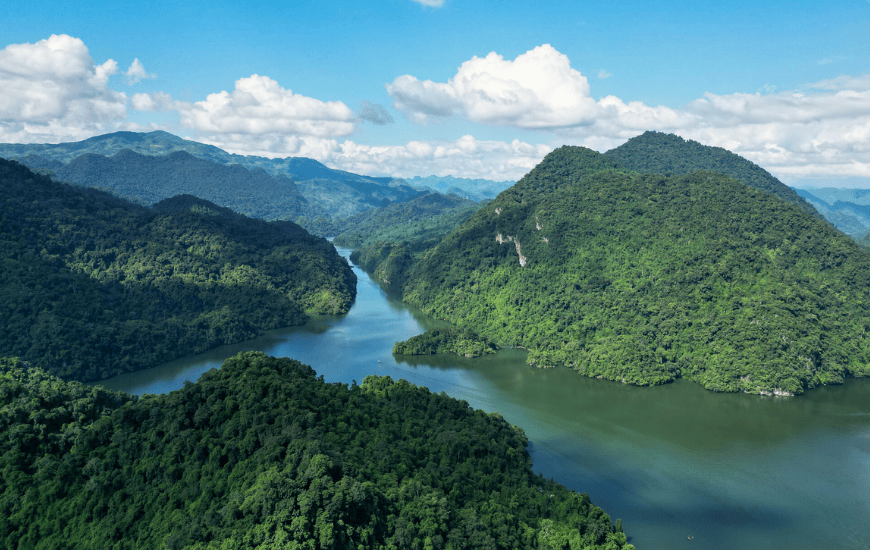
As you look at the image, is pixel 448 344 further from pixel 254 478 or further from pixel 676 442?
pixel 254 478

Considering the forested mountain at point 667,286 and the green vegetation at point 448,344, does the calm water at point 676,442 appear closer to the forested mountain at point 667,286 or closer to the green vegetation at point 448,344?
the green vegetation at point 448,344

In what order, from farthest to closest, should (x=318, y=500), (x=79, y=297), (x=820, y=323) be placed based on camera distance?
1. (x=79, y=297)
2. (x=820, y=323)
3. (x=318, y=500)

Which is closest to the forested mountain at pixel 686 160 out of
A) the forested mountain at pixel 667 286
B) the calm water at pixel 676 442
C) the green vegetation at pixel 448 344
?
the forested mountain at pixel 667 286

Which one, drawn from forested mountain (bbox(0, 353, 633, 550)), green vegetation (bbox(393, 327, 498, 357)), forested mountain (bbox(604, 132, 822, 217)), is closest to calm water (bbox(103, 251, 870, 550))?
green vegetation (bbox(393, 327, 498, 357))

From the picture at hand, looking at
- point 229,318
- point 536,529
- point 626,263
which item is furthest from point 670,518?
point 229,318

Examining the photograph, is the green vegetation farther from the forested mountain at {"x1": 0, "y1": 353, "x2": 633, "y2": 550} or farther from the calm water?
the forested mountain at {"x1": 0, "y1": 353, "x2": 633, "y2": 550}

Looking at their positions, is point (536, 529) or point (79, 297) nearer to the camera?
point (536, 529)

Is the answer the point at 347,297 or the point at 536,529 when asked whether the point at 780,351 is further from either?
the point at 347,297
